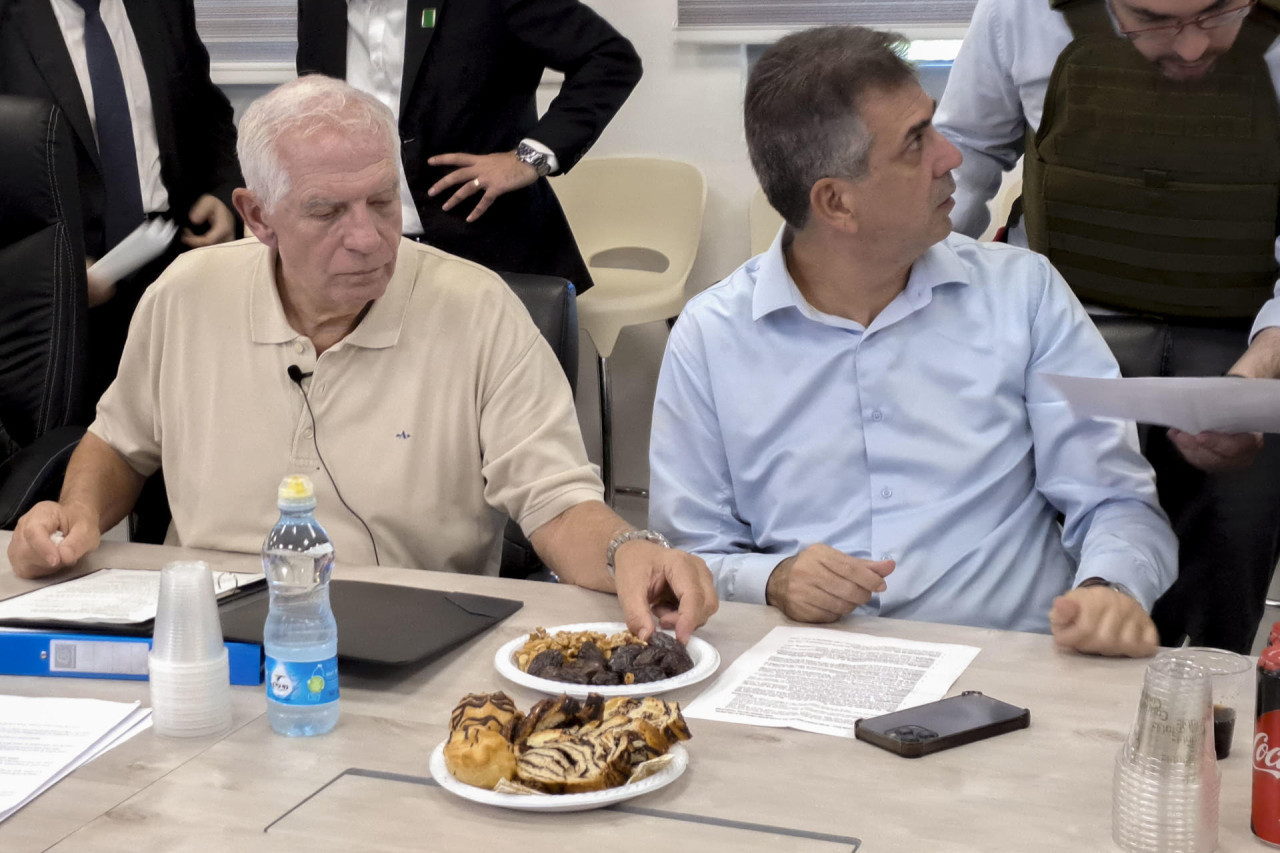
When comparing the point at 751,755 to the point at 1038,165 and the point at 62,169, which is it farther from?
the point at 62,169

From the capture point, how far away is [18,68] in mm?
2814

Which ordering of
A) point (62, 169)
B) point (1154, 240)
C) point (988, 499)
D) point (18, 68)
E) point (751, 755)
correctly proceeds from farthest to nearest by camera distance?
point (18, 68) → point (62, 169) → point (1154, 240) → point (988, 499) → point (751, 755)

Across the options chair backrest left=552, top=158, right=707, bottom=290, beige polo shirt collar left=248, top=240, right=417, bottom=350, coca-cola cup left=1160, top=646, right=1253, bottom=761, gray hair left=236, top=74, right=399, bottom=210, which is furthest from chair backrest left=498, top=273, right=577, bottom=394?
chair backrest left=552, top=158, right=707, bottom=290

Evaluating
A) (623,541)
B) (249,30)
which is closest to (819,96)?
(623,541)

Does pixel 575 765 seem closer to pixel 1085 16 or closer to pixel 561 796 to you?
pixel 561 796

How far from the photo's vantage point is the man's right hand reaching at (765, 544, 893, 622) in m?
1.45

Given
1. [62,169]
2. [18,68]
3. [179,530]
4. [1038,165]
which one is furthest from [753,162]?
[18,68]

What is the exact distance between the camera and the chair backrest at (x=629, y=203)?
4.04 metres

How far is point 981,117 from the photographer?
2.16 metres

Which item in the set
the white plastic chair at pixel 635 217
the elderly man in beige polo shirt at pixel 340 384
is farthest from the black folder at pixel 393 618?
the white plastic chair at pixel 635 217

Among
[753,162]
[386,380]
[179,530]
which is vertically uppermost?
[753,162]

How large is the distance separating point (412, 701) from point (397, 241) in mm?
755

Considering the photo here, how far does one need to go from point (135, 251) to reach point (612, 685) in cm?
191

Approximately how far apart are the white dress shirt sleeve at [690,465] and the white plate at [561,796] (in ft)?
2.27
